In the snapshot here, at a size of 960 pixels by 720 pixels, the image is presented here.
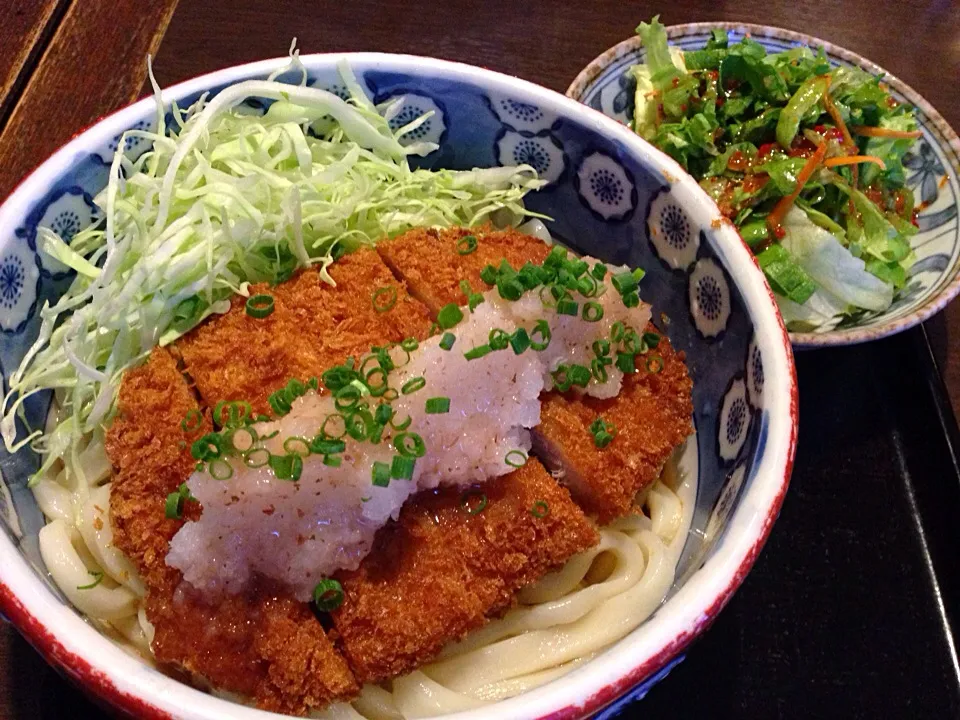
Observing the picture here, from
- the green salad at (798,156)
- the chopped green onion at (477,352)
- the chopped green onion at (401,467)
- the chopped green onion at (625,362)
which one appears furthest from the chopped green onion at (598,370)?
the green salad at (798,156)

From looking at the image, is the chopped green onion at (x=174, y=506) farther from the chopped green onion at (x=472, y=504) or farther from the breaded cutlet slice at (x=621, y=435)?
the breaded cutlet slice at (x=621, y=435)

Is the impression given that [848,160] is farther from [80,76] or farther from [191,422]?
[80,76]

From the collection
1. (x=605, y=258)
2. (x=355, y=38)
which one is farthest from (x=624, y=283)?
(x=355, y=38)

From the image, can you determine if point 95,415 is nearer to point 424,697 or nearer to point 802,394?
point 424,697

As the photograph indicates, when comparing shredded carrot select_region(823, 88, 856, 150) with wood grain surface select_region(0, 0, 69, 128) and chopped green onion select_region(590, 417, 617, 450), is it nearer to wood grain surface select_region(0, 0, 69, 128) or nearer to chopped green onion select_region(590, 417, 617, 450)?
chopped green onion select_region(590, 417, 617, 450)

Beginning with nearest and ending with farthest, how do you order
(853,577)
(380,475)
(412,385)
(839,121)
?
(380,475) < (412,385) < (853,577) < (839,121)
